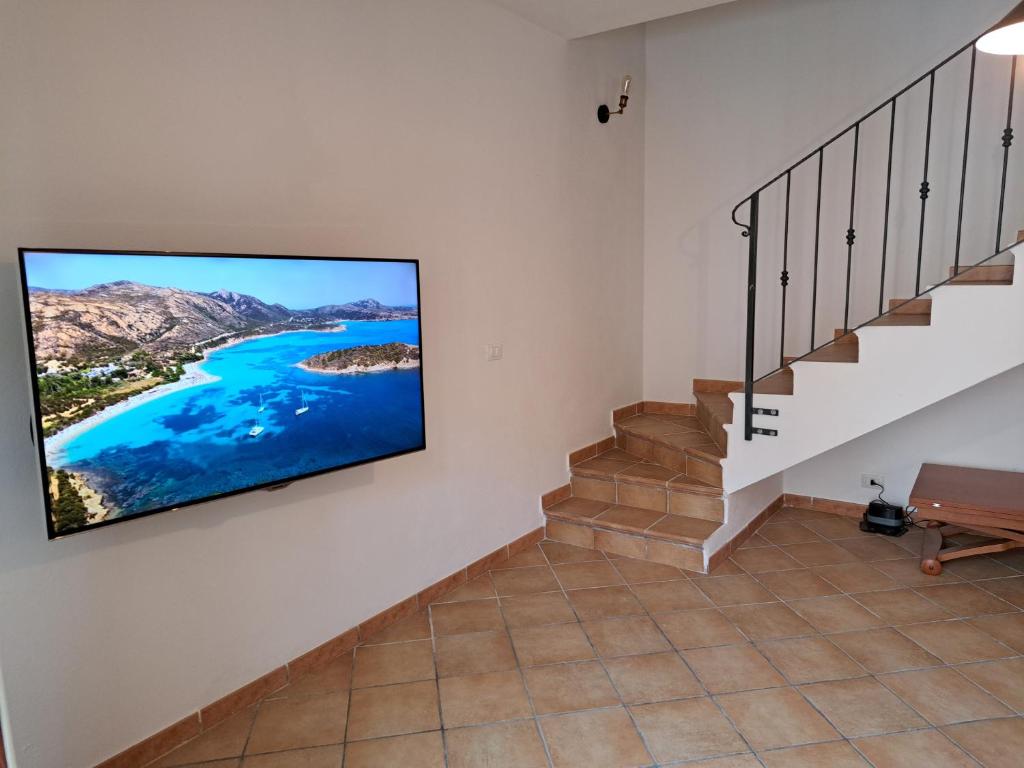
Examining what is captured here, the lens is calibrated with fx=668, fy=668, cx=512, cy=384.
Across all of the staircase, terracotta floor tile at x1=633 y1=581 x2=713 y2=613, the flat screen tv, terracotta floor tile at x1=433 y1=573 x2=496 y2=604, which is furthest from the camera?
terracotta floor tile at x1=433 y1=573 x2=496 y2=604

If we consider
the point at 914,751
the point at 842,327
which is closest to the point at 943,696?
the point at 914,751

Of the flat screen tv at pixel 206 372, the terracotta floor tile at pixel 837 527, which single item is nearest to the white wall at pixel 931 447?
the terracotta floor tile at pixel 837 527

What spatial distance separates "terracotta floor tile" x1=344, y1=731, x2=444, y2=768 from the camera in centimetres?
210

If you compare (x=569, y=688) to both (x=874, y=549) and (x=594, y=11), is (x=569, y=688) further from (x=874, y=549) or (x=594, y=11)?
(x=594, y=11)

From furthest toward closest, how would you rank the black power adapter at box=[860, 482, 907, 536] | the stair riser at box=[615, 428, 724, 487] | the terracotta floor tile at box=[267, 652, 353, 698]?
the black power adapter at box=[860, 482, 907, 536] < the stair riser at box=[615, 428, 724, 487] < the terracotta floor tile at box=[267, 652, 353, 698]

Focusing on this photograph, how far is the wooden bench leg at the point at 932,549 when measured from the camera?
3303 mm

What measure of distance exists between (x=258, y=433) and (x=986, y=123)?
4.11m

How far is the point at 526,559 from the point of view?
3625 millimetres

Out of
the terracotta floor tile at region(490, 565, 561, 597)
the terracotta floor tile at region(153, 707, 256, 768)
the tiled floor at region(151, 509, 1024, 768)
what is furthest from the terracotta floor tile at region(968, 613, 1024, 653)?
the terracotta floor tile at region(153, 707, 256, 768)

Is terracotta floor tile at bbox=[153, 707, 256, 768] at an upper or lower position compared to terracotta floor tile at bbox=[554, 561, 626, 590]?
lower

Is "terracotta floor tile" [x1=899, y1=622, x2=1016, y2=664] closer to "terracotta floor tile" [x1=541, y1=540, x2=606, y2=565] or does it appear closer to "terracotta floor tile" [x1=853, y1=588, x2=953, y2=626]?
"terracotta floor tile" [x1=853, y1=588, x2=953, y2=626]

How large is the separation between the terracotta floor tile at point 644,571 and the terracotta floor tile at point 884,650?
2.65 feet

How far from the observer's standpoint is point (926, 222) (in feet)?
12.8

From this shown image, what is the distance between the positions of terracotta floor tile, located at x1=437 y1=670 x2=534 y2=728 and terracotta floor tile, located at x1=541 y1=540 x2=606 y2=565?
42.3 inches
